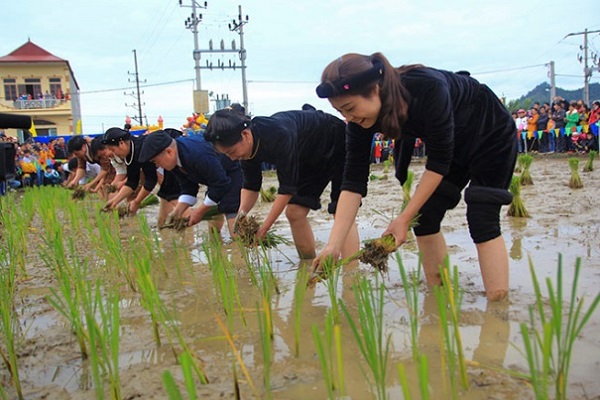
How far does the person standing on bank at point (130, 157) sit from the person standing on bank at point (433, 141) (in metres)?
3.01

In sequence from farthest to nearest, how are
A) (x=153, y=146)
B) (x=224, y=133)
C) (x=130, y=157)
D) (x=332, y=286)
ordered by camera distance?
(x=130, y=157), (x=153, y=146), (x=224, y=133), (x=332, y=286)

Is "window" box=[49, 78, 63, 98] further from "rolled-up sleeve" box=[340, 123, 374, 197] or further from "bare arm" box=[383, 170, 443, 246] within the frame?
"bare arm" box=[383, 170, 443, 246]

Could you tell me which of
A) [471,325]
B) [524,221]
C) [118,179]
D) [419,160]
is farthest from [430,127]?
[419,160]

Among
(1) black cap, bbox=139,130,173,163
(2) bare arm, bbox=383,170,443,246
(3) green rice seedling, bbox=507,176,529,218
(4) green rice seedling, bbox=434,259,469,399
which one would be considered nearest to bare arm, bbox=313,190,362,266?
(2) bare arm, bbox=383,170,443,246

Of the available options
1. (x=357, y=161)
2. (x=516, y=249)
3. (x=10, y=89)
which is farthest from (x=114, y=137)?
(x=10, y=89)

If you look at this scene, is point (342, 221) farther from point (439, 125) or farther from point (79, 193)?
point (79, 193)

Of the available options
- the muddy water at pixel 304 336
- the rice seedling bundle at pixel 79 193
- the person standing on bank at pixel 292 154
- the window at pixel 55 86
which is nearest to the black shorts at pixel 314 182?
the person standing on bank at pixel 292 154

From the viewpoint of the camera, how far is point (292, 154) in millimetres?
2855

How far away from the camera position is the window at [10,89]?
3838 centimetres

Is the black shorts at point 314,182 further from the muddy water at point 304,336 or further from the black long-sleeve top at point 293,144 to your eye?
the muddy water at point 304,336

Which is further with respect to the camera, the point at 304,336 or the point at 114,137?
the point at 114,137

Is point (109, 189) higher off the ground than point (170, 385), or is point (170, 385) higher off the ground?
point (109, 189)

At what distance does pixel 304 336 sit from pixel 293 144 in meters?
1.22

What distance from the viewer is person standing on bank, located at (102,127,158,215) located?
4883mm
